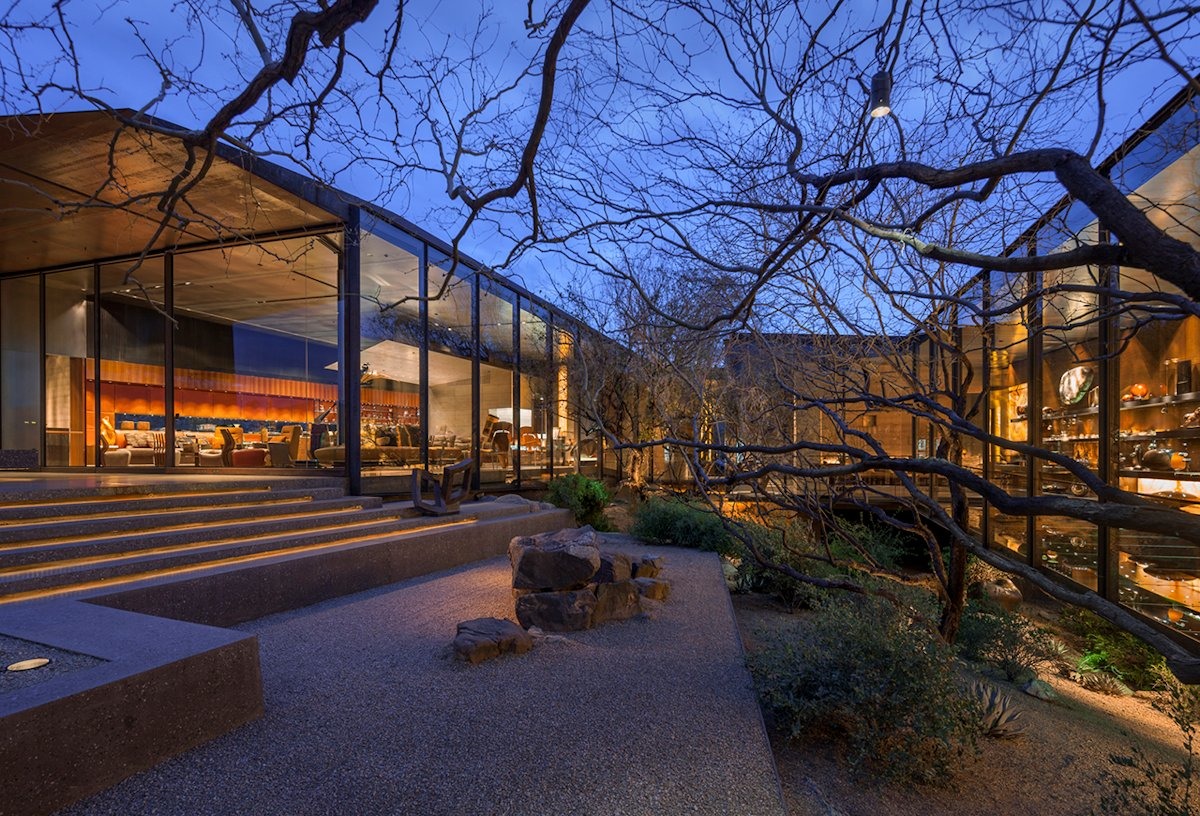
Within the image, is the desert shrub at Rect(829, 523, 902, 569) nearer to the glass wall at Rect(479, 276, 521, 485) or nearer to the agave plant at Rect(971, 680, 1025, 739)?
the agave plant at Rect(971, 680, 1025, 739)

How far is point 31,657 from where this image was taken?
3.12 m

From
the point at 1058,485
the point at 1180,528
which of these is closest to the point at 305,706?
the point at 1180,528

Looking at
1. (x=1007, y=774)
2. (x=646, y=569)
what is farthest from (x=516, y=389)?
(x=1007, y=774)

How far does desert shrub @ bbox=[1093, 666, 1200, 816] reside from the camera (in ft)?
8.85

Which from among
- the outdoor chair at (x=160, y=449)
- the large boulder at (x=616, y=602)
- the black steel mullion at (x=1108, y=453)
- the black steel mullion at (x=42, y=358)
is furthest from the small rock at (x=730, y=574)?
the black steel mullion at (x=42, y=358)

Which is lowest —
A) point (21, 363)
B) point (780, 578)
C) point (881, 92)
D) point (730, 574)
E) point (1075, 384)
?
point (730, 574)

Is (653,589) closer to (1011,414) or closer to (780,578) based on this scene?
(780,578)

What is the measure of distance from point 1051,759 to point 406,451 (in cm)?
965

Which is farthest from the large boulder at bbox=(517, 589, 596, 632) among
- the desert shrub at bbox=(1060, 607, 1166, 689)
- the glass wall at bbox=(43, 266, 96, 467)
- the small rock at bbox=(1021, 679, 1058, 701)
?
the glass wall at bbox=(43, 266, 96, 467)

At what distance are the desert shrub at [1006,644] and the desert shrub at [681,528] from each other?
13.1 ft

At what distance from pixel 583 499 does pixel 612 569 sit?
646cm

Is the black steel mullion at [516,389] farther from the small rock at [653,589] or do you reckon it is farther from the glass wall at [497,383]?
the small rock at [653,589]

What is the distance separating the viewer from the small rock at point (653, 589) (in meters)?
6.48

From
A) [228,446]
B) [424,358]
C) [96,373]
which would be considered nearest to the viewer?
[424,358]
